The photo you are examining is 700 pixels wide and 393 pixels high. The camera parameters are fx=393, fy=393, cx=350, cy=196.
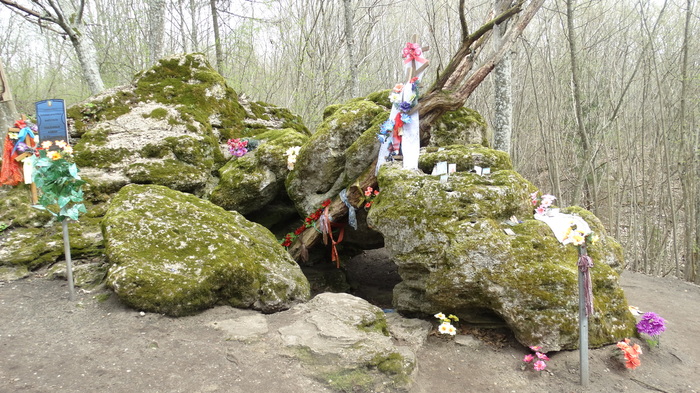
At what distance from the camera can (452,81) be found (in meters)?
5.29

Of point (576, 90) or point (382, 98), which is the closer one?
point (382, 98)

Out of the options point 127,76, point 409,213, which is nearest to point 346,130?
point 409,213

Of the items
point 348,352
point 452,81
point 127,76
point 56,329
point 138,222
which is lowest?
point 348,352

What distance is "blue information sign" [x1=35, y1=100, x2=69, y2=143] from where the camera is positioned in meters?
3.81

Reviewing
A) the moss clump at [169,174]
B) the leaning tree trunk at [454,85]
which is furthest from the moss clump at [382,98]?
the moss clump at [169,174]

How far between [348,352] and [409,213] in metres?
1.58

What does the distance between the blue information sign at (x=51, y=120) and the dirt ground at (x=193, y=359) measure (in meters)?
1.45

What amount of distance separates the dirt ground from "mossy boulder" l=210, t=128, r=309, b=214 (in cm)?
240

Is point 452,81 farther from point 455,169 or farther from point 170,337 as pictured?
point 170,337

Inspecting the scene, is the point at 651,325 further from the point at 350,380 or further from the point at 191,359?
the point at 191,359

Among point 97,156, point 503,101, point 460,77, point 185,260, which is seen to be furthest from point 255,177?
point 503,101

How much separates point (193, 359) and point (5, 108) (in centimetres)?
478

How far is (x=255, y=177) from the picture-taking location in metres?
5.84

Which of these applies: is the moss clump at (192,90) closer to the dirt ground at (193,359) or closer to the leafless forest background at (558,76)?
the leafless forest background at (558,76)
